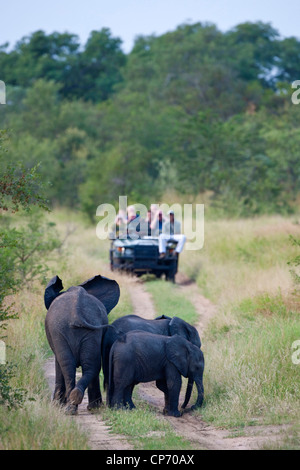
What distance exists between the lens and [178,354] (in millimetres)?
7750

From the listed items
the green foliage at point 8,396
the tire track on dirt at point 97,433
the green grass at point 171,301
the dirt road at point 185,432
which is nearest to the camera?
the tire track on dirt at point 97,433

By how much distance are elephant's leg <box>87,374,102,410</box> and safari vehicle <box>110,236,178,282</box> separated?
32.1ft

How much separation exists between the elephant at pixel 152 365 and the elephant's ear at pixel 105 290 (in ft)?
2.41

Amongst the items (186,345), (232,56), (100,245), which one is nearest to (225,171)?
(100,245)

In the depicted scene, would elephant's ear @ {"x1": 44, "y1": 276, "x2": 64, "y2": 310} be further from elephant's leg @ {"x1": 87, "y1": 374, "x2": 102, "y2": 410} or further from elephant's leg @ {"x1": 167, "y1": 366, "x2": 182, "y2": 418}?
elephant's leg @ {"x1": 167, "y1": 366, "x2": 182, "y2": 418}

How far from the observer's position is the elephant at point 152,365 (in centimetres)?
745

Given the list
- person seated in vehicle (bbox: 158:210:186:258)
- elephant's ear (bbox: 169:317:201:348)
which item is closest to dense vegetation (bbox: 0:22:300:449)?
elephant's ear (bbox: 169:317:201:348)

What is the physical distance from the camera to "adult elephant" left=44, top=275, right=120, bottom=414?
7363 mm

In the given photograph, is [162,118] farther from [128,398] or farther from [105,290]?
[128,398]

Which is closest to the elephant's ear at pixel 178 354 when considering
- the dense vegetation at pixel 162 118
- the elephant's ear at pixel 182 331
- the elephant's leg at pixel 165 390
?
Answer: the elephant's leg at pixel 165 390

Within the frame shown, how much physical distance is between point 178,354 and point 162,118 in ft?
109

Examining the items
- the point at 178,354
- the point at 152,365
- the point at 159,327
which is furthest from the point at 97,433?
the point at 159,327

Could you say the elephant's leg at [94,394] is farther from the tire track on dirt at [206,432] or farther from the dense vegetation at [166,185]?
the tire track on dirt at [206,432]
